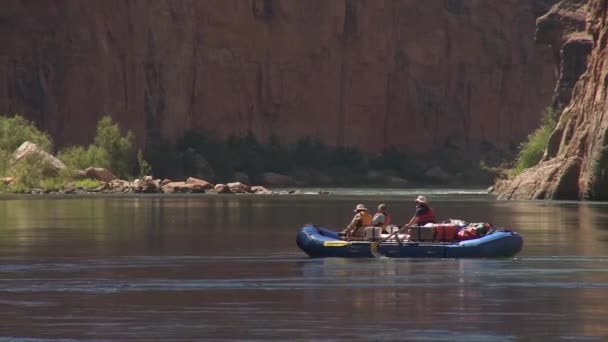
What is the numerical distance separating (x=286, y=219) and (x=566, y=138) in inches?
1331

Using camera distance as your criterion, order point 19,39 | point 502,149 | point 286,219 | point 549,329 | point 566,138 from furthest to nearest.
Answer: point 502,149 → point 19,39 → point 566,138 → point 286,219 → point 549,329

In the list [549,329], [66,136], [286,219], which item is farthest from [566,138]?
[549,329]

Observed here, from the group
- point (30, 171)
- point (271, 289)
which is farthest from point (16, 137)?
point (271, 289)

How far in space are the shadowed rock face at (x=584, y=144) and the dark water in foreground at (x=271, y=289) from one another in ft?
105

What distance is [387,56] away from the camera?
187875 mm

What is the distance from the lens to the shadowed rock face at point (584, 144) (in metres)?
98.9

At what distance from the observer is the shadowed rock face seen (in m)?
98.9

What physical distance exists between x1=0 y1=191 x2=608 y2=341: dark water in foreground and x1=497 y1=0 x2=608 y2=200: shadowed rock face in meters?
31.9

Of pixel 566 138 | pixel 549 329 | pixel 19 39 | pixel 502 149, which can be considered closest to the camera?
pixel 549 329

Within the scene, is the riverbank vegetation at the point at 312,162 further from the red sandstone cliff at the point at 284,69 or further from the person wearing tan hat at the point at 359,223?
the person wearing tan hat at the point at 359,223

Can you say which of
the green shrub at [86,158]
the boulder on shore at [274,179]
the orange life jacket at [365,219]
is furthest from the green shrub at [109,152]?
the orange life jacket at [365,219]

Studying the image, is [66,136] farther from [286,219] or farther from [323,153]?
[286,219]

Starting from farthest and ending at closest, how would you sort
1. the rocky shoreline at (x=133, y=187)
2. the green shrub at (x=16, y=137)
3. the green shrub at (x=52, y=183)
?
1. the green shrub at (x=16, y=137)
2. the rocky shoreline at (x=133, y=187)
3. the green shrub at (x=52, y=183)

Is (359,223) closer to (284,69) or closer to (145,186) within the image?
(145,186)
